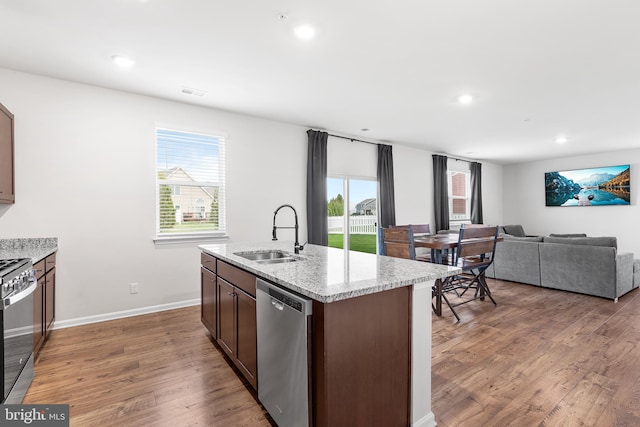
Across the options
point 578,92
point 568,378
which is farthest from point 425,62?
point 568,378

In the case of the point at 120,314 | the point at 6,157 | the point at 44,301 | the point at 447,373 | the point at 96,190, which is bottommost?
the point at 447,373

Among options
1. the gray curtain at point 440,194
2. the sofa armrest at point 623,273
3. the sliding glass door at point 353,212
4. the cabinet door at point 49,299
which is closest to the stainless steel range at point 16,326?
the cabinet door at point 49,299

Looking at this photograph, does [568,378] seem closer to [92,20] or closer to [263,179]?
[263,179]

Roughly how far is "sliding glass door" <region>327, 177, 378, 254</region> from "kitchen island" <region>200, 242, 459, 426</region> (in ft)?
11.8

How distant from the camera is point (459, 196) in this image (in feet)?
25.3

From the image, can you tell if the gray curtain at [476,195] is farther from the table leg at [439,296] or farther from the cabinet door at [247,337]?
the cabinet door at [247,337]

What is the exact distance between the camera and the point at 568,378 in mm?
2264

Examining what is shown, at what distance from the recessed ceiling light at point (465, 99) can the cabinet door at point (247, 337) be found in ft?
11.1

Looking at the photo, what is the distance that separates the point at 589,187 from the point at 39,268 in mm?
9890

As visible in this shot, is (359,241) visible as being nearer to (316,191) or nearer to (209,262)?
(316,191)

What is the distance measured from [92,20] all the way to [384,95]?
9.30 feet

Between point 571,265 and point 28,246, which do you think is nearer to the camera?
point 28,246

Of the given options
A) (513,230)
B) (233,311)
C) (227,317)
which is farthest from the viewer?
(513,230)

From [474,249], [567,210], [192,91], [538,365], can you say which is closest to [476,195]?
[567,210]
